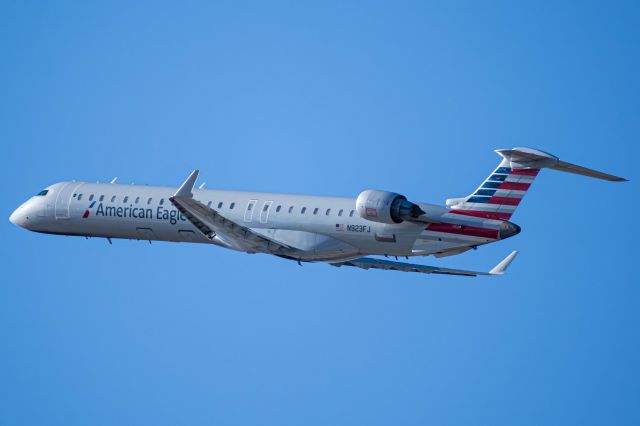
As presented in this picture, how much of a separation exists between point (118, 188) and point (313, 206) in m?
8.73

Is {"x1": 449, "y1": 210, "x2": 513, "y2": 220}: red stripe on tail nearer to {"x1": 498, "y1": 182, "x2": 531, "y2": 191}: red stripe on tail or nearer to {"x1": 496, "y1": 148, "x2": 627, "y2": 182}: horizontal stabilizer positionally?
{"x1": 498, "y1": 182, "x2": 531, "y2": 191}: red stripe on tail

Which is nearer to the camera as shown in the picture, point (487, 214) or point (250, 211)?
point (487, 214)

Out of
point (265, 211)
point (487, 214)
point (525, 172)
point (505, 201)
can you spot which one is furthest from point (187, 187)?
point (525, 172)

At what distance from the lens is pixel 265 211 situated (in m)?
53.1

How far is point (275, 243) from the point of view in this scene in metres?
51.5

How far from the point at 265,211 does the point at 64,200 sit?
906cm

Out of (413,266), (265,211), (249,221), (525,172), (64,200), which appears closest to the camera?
(525,172)

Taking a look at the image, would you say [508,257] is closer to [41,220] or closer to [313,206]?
[313,206]

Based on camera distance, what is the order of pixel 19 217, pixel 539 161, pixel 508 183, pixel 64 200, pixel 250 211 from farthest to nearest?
pixel 19 217 < pixel 64 200 < pixel 250 211 < pixel 508 183 < pixel 539 161

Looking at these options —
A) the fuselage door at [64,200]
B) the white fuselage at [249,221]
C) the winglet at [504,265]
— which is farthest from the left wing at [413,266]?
the fuselage door at [64,200]

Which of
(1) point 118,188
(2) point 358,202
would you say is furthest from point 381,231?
(1) point 118,188

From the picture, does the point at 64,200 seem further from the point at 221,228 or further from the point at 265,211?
the point at 221,228

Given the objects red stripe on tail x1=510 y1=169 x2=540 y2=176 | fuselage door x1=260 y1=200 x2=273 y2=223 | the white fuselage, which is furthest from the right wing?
red stripe on tail x1=510 y1=169 x2=540 y2=176

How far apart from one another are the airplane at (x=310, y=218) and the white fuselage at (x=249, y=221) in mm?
35
